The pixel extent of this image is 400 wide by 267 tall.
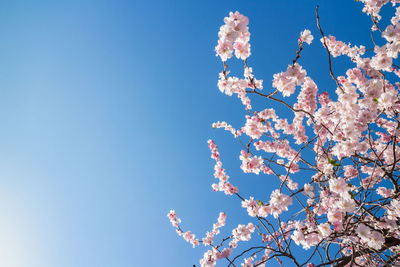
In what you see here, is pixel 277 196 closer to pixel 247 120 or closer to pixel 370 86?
pixel 247 120

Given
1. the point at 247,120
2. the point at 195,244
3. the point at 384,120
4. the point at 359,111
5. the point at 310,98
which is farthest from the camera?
the point at 195,244

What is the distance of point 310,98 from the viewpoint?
13.1 ft

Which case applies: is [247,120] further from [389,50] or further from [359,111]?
[389,50]

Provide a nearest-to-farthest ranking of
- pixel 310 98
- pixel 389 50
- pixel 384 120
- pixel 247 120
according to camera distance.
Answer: pixel 389 50 → pixel 310 98 → pixel 247 120 → pixel 384 120

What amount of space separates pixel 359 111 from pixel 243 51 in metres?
1.87

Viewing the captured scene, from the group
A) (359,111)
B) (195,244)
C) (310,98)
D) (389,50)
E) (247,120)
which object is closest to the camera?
(389,50)

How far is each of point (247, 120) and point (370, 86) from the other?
1.91m

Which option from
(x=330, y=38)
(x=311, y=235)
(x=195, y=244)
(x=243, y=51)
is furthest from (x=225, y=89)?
(x=195, y=244)

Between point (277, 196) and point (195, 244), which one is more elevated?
point (195, 244)

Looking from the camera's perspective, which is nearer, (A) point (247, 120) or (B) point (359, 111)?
(B) point (359, 111)

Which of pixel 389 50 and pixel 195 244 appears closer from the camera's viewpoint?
pixel 389 50

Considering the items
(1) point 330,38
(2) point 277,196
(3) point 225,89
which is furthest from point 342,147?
Result: (1) point 330,38

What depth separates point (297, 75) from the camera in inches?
117

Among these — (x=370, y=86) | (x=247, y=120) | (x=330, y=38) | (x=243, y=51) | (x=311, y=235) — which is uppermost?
(x=330, y=38)
